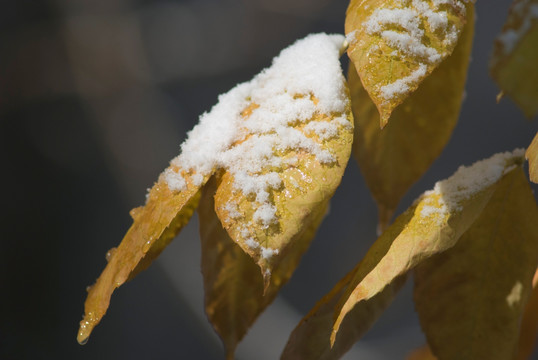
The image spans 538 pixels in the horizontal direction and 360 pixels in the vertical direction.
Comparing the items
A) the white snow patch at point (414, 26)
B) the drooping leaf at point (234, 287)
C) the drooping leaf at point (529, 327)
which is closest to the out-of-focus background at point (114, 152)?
the drooping leaf at point (529, 327)

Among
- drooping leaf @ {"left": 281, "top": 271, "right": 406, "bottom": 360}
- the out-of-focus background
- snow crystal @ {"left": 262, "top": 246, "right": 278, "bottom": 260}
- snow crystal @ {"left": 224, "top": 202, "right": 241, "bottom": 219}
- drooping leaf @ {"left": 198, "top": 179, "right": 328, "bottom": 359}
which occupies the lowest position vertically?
the out-of-focus background

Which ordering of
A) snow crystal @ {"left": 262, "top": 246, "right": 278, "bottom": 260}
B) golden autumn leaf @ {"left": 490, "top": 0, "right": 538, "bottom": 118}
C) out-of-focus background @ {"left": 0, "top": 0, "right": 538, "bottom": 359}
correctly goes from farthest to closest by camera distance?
out-of-focus background @ {"left": 0, "top": 0, "right": 538, "bottom": 359}, golden autumn leaf @ {"left": 490, "top": 0, "right": 538, "bottom": 118}, snow crystal @ {"left": 262, "top": 246, "right": 278, "bottom": 260}

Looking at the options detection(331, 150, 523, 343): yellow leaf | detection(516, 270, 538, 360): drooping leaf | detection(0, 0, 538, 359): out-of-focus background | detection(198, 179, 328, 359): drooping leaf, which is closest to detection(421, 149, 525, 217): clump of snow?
detection(331, 150, 523, 343): yellow leaf

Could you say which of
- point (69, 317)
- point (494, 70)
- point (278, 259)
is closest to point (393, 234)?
point (278, 259)

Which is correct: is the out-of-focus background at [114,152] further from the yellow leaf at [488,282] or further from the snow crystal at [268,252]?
the snow crystal at [268,252]

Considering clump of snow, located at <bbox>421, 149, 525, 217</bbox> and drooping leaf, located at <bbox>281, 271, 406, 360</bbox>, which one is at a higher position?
clump of snow, located at <bbox>421, 149, 525, 217</bbox>

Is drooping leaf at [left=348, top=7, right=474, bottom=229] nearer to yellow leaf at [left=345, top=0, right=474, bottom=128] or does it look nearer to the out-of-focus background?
yellow leaf at [left=345, top=0, right=474, bottom=128]

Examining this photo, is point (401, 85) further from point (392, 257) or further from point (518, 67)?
point (518, 67)
